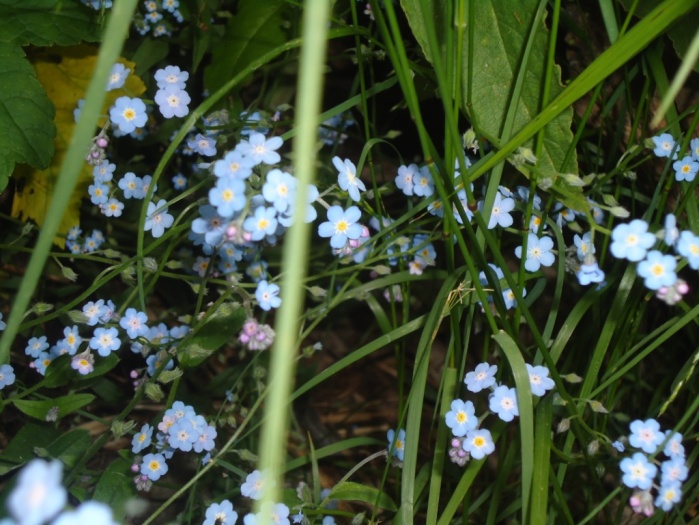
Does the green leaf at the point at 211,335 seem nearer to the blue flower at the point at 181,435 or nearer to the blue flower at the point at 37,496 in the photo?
the blue flower at the point at 181,435

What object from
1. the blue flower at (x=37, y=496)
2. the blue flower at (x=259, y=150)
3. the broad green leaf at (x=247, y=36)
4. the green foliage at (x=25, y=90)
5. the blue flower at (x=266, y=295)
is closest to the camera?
the blue flower at (x=37, y=496)

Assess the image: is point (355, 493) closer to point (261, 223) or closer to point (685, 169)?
point (261, 223)

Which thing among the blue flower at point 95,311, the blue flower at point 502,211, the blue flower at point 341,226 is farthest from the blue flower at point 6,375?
the blue flower at point 502,211

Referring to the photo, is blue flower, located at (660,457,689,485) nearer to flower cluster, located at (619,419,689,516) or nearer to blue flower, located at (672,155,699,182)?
flower cluster, located at (619,419,689,516)

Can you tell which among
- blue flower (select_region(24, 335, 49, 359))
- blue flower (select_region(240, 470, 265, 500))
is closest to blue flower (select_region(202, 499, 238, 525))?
blue flower (select_region(240, 470, 265, 500))

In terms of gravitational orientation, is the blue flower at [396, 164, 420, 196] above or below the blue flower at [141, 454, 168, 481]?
above

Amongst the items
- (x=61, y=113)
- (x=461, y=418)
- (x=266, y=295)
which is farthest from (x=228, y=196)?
(x=61, y=113)

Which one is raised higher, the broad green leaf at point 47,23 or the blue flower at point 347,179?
the broad green leaf at point 47,23
